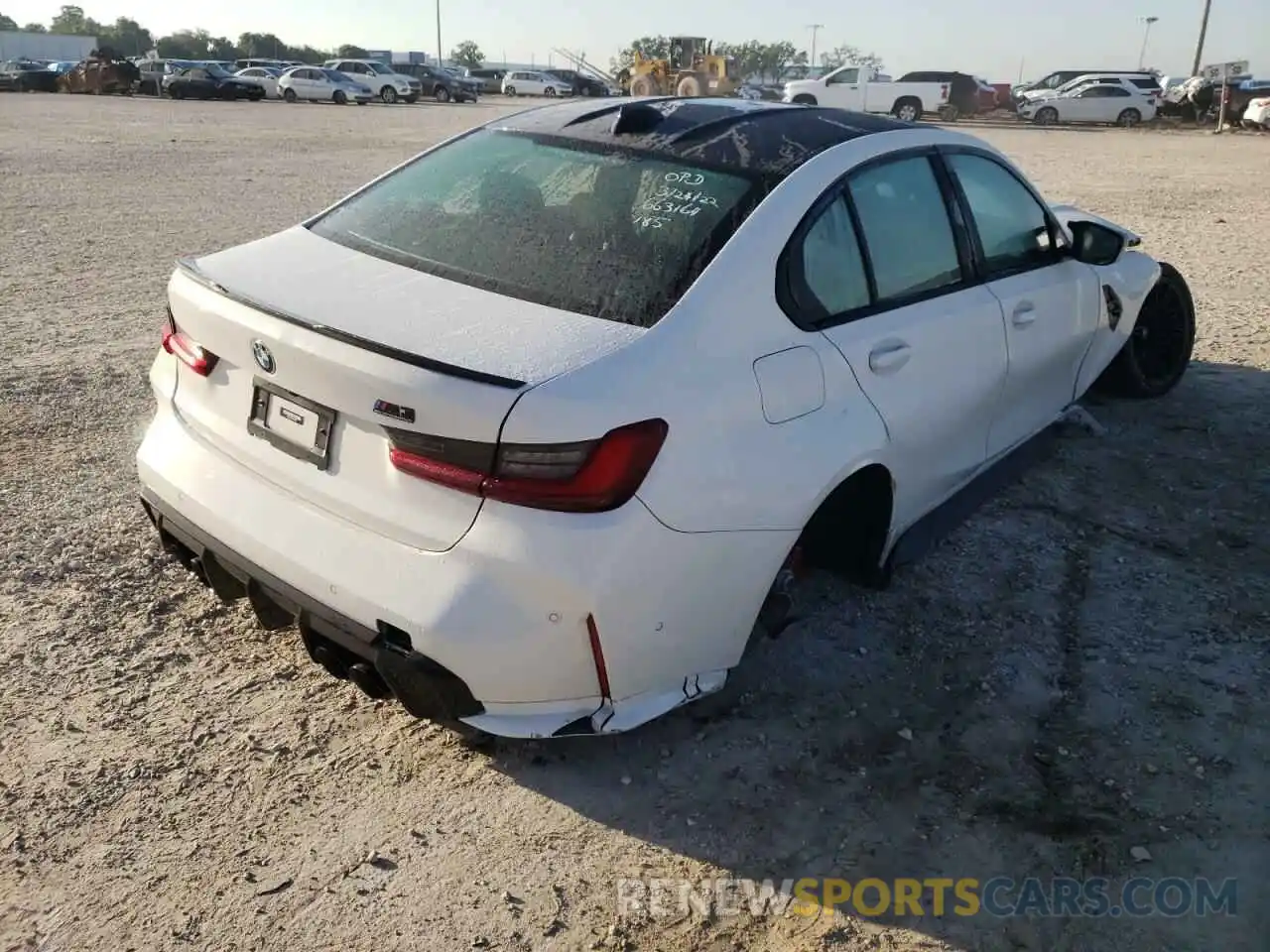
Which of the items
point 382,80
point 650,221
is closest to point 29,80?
point 382,80

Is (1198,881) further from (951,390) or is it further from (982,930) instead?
(951,390)

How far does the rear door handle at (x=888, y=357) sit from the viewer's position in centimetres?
314

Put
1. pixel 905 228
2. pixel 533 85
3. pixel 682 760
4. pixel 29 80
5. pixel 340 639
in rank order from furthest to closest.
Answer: pixel 533 85 < pixel 29 80 < pixel 905 228 < pixel 682 760 < pixel 340 639

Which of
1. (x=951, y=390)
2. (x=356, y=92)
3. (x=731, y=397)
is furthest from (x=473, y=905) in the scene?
(x=356, y=92)

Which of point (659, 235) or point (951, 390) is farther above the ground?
point (659, 235)

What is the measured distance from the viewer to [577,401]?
2.36m

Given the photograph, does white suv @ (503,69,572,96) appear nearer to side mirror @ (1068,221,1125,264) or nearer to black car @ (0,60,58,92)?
black car @ (0,60,58,92)

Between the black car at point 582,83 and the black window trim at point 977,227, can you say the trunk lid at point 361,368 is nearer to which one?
the black window trim at point 977,227

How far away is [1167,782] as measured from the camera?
2.88 meters

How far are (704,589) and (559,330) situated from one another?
0.73m

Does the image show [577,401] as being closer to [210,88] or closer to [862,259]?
[862,259]

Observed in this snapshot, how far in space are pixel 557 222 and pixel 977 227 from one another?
5.53 feet

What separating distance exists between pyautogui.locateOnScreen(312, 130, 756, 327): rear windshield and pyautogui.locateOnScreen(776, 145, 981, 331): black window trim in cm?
20

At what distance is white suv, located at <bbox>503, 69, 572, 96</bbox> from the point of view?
52.8 m
